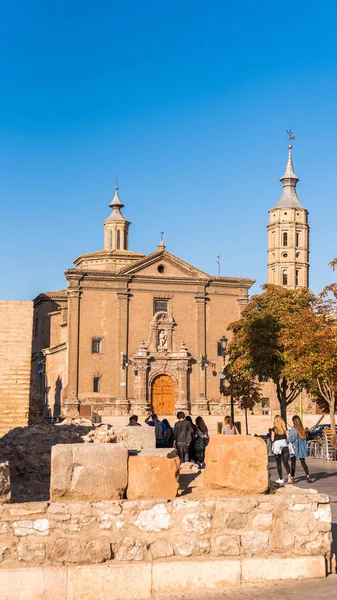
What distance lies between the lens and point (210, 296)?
55.4 m

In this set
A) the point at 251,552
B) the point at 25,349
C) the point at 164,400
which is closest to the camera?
the point at 251,552

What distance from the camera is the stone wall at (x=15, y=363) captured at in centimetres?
1511

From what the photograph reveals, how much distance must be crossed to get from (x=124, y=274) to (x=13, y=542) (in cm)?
4644

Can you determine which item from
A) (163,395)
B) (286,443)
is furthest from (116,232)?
(286,443)

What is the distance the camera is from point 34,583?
704cm

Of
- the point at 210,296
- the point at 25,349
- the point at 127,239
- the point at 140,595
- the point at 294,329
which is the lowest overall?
the point at 140,595

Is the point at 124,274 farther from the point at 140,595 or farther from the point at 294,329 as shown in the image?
the point at 140,595

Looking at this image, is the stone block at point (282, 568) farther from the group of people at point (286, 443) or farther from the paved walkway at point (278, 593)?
the group of people at point (286, 443)

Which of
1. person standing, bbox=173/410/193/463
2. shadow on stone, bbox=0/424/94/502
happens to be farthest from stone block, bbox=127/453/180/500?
person standing, bbox=173/410/193/463

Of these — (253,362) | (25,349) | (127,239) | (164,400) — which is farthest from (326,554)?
(127,239)

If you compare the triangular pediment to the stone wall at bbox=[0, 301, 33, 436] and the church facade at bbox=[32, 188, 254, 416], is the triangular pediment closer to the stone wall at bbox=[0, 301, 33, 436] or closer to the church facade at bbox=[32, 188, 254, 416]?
the church facade at bbox=[32, 188, 254, 416]

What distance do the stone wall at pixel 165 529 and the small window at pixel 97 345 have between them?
146 ft

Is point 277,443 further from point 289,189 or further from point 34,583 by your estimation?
point 289,189

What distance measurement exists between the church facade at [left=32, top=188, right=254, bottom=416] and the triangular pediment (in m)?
0.07
